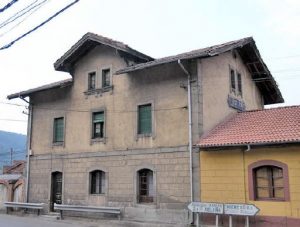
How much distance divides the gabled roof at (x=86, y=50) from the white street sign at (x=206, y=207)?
7.76m

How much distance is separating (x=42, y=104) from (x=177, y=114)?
9.41 meters

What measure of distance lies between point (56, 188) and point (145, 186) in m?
6.12

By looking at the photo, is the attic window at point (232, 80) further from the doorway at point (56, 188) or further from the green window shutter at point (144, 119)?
the doorway at point (56, 188)

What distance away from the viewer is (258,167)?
629 inches

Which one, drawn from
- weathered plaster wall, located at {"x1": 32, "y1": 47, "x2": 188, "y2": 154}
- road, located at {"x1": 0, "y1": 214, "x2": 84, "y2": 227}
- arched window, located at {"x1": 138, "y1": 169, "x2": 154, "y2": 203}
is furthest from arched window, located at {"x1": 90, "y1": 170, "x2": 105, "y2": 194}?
arched window, located at {"x1": 138, "y1": 169, "x2": 154, "y2": 203}

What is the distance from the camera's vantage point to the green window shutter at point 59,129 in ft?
75.9

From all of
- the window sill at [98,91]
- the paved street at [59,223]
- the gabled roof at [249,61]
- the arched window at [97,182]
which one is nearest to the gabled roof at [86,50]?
the gabled roof at [249,61]

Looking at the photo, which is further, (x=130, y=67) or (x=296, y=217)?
(x=130, y=67)

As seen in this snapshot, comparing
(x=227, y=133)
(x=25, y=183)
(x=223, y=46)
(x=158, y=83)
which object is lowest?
(x=25, y=183)

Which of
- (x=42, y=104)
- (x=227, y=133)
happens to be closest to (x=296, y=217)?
(x=227, y=133)

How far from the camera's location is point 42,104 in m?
24.3

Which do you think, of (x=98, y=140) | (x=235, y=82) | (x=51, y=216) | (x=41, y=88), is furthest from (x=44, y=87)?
(x=235, y=82)

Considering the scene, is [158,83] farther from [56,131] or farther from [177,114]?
[56,131]

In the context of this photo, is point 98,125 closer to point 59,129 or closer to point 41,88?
point 59,129
